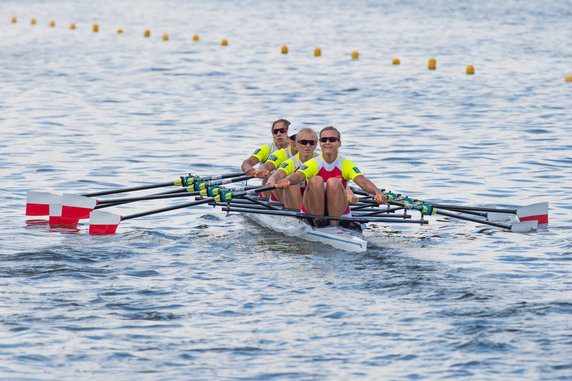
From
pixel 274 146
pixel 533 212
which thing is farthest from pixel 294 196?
pixel 533 212

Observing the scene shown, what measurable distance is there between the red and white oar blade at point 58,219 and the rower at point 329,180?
325 cm

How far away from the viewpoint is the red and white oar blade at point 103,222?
48.0 ft

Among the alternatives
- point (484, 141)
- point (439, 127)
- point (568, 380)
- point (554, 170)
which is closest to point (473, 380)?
point (568, 380)

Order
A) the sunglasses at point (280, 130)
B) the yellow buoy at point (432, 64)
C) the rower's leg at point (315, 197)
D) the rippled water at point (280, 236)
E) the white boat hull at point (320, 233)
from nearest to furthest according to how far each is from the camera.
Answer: the rippled water at point (280, 236) → the white boat hull at point (320, 233) → the rower's leg at point (315, 197) → the sunglasses at point (280, 130) → the yellow buoy at point (432, 64)

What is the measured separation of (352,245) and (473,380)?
4.39 metres

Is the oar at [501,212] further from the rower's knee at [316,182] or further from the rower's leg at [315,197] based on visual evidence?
the rower's knee at [316,182]

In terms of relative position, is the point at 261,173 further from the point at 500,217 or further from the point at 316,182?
the point at 500,217

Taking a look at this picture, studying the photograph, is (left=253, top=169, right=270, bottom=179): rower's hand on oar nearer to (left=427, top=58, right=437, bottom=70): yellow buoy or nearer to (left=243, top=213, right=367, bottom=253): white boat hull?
(left=243, top=213, right=367, bottom=253): white boat hull

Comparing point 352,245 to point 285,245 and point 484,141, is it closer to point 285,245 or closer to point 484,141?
point 285,245

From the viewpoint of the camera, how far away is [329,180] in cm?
1373

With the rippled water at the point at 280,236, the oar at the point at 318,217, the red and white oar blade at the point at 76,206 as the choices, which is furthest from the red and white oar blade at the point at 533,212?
the red and white oar blade at the point at 76,206

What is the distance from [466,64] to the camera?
37812mm

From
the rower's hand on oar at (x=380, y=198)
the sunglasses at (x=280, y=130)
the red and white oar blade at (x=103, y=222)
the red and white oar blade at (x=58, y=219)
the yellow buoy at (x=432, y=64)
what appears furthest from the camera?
the yellow buoy at (x=432, y=64)

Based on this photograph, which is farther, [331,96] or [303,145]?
[331,96]
